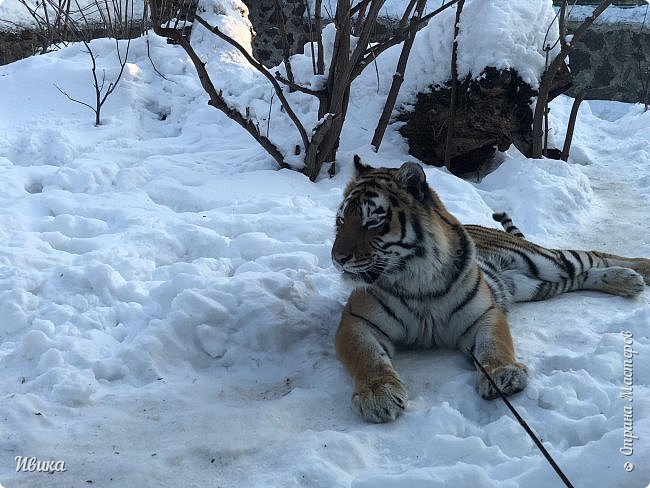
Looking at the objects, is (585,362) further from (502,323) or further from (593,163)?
(593,163)

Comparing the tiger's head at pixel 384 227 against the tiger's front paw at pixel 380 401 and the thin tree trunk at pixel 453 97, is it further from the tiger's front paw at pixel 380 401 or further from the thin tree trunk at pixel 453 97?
the thin tree trunk at pixel 453 97

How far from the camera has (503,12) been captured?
20.5 ft

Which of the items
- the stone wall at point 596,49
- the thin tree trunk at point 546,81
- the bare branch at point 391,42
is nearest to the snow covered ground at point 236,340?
the thin tree trunk at point 546,81

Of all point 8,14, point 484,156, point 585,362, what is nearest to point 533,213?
point 484,156

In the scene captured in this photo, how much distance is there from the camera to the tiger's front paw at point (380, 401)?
90.8 inches

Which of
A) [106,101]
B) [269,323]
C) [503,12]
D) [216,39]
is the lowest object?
[269,323]

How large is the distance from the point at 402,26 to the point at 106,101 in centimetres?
318

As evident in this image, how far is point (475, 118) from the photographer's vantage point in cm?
606

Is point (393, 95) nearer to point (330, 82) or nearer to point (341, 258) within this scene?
point (330, 82)

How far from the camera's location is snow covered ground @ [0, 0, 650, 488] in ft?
6.63

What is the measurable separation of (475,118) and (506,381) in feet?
13.3

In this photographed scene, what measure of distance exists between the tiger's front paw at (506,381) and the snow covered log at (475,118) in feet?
13.0

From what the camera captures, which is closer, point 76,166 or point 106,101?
point 76,166

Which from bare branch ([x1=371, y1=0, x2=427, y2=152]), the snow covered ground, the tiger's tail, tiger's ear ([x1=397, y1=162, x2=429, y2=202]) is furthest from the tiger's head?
bare branch ([x1=371, y1=0, x2=427, y2=152])
